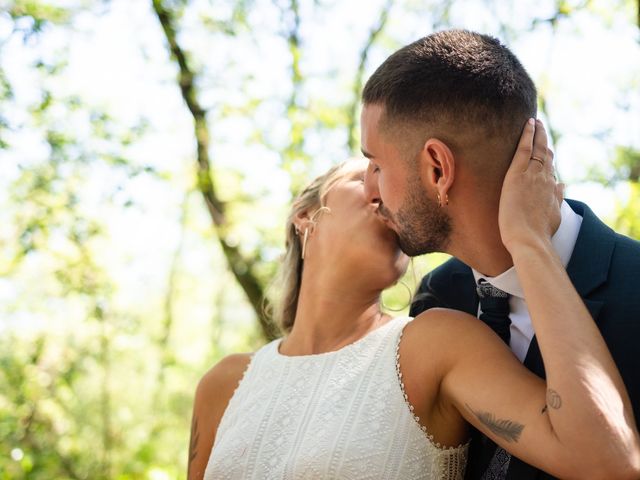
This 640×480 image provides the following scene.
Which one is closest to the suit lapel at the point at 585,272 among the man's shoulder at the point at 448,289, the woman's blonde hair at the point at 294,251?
the man's shoulder at the point at 448,289

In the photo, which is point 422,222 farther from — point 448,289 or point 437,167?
point 448,289

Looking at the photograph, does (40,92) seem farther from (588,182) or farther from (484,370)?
(588,182)

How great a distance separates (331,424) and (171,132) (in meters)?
6.49

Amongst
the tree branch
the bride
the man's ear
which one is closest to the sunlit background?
the tree branch

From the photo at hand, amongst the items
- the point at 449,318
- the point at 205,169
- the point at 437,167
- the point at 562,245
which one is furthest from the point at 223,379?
the point at 205,169

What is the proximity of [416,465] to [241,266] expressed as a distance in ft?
16.1

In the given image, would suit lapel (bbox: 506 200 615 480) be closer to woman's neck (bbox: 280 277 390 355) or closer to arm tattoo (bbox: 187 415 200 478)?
woman's neck (bbox: 280 277 390 355)

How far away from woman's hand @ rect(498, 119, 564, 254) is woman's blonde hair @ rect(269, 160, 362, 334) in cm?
85

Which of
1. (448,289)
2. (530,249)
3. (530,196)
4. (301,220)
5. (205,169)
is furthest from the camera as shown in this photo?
(205,169)

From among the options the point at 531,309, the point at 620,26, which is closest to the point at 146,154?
the point at 620,26

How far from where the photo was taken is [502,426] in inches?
83.2

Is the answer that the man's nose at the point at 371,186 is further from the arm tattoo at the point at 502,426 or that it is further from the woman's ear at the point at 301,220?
the arm tattoo at the point at 502,426

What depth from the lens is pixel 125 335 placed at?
9102mm

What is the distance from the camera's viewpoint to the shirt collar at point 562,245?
233cm
